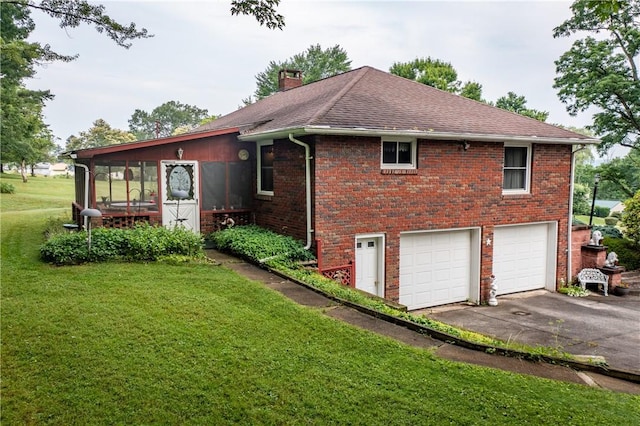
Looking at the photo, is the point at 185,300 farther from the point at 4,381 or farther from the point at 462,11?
the point at 462,11

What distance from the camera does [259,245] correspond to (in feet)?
33.2

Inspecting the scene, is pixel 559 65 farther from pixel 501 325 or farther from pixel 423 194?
pixel 501 325

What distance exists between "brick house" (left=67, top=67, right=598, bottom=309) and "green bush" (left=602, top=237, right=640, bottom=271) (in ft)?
14.1

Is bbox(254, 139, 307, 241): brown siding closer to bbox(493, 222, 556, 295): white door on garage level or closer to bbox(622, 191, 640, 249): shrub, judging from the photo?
bbox(493, 222, 556, 295): white door on garage level

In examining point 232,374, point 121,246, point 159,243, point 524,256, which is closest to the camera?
point 232,374

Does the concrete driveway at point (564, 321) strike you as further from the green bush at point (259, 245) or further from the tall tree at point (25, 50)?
the tall tree at point (25, 50)

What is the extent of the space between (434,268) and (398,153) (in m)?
3.21

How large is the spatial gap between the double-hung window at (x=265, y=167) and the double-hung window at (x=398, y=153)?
3056 millimetres

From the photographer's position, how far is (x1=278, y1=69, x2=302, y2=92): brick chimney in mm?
18350

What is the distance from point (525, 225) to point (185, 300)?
10300 millimetres

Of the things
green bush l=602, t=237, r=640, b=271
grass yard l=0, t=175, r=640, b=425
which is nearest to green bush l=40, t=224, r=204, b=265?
grass yard l=0, t=175, r=640, b=425

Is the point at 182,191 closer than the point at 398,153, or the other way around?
the point at 398,153

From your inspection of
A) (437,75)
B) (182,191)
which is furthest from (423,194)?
(437,75)

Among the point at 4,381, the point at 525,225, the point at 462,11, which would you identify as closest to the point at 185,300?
the point at 4,381
